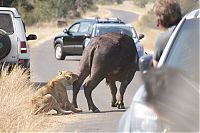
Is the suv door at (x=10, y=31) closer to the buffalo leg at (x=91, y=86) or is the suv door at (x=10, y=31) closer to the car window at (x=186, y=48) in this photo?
the buffalo leg at (x=91, y=86)

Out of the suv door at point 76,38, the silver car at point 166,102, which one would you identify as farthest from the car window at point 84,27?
the silver car at point 166,102

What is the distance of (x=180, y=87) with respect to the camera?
4305 mm

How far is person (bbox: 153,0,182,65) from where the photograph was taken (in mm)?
6590

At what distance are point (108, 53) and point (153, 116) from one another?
24.3 feet

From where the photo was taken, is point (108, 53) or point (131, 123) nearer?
point (131, 123)

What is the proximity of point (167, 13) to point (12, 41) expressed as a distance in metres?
7.46

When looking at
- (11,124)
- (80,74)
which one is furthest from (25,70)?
(11,124)

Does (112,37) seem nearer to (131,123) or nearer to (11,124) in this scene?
(11,124)

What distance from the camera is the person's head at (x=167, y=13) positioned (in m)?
6.59

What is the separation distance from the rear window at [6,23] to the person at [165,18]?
25.0 ft

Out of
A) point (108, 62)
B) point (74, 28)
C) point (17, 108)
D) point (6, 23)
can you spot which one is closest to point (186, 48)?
point (17, 108)

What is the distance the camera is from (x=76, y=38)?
25.2 m

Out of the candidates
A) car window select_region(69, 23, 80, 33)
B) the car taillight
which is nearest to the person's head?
the car taillight

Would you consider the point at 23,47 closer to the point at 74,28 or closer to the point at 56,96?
the point at 56,96
